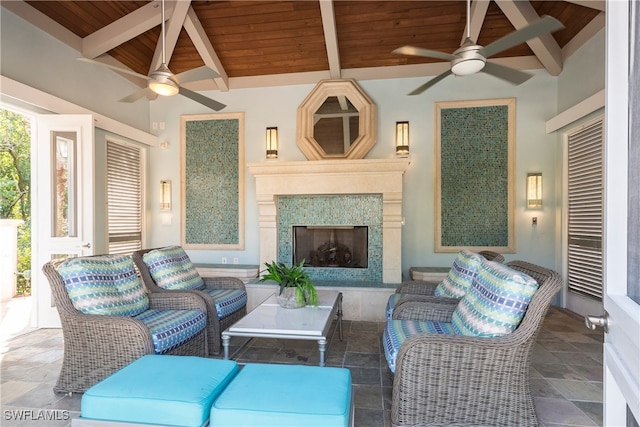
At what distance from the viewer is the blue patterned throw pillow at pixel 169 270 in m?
3.08

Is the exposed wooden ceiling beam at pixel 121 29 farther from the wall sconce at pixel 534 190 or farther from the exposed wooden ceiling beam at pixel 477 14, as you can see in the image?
the wall sconce at pixel 534 190

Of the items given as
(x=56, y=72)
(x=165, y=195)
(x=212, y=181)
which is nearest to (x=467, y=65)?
(x=212, y=181)

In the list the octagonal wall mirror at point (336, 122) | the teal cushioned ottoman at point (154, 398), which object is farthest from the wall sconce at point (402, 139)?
the teal cushioned ottoman at point (154, 398)

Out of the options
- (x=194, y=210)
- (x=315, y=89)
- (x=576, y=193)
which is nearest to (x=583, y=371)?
(x=576, y=193)

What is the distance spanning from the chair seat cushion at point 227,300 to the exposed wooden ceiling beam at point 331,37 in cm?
333

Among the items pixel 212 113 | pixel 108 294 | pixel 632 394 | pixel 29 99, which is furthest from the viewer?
pixel 212 113

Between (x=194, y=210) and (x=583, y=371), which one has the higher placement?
(x=194, y=210)

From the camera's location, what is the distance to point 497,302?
5.97ft

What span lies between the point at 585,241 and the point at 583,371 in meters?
2.07

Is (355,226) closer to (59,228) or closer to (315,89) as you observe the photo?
(315,89)

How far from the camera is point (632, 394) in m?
0.69

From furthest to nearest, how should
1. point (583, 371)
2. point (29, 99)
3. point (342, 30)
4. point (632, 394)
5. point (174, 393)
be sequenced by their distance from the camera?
1. point (342, 30)
2. point (29, 99)
3. point (583, 371)
4. point (174, 393)
5. point (632, 394)

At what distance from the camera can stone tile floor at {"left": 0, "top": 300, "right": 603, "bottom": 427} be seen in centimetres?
206

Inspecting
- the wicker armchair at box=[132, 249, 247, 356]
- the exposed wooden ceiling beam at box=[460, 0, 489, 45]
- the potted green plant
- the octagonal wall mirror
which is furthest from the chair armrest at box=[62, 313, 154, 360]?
the exposed wooden ceiling beam at box=[460, 0, 489, 45]
